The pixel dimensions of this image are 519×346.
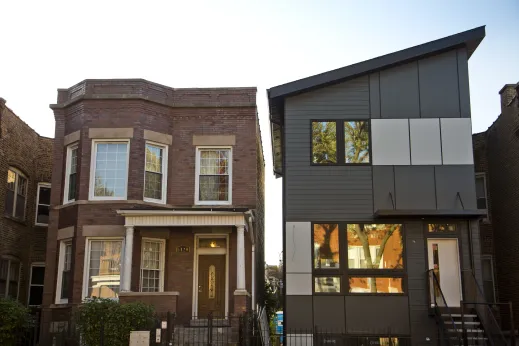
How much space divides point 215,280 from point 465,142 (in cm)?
884

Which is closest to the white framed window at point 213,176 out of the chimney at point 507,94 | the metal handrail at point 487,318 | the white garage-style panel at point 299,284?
the white garage-style panel at point 299,284

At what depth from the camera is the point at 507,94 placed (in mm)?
22328

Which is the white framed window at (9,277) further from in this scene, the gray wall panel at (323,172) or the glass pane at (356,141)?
the glass pane at (356,141)

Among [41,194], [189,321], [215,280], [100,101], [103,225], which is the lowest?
[189,321]

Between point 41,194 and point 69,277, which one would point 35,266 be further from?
point 69,277

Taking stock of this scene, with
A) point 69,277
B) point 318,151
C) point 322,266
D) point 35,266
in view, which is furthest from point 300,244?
point 35,266

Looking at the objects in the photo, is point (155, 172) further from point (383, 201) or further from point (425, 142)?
point (425, 142)

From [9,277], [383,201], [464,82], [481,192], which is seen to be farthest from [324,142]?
[9,277]

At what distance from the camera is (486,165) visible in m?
24.0

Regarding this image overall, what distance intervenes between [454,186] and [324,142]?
158 inches

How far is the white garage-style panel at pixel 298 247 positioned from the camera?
18031 mm

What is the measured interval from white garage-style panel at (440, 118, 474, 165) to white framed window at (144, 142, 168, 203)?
8.81 m

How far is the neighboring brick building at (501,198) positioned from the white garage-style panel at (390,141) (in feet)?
17.0

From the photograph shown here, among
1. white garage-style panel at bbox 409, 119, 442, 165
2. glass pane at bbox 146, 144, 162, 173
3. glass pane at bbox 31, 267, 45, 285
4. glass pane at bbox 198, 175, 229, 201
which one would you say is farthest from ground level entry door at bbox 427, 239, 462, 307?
glass pane at bbox 31, 267, 45, 285
